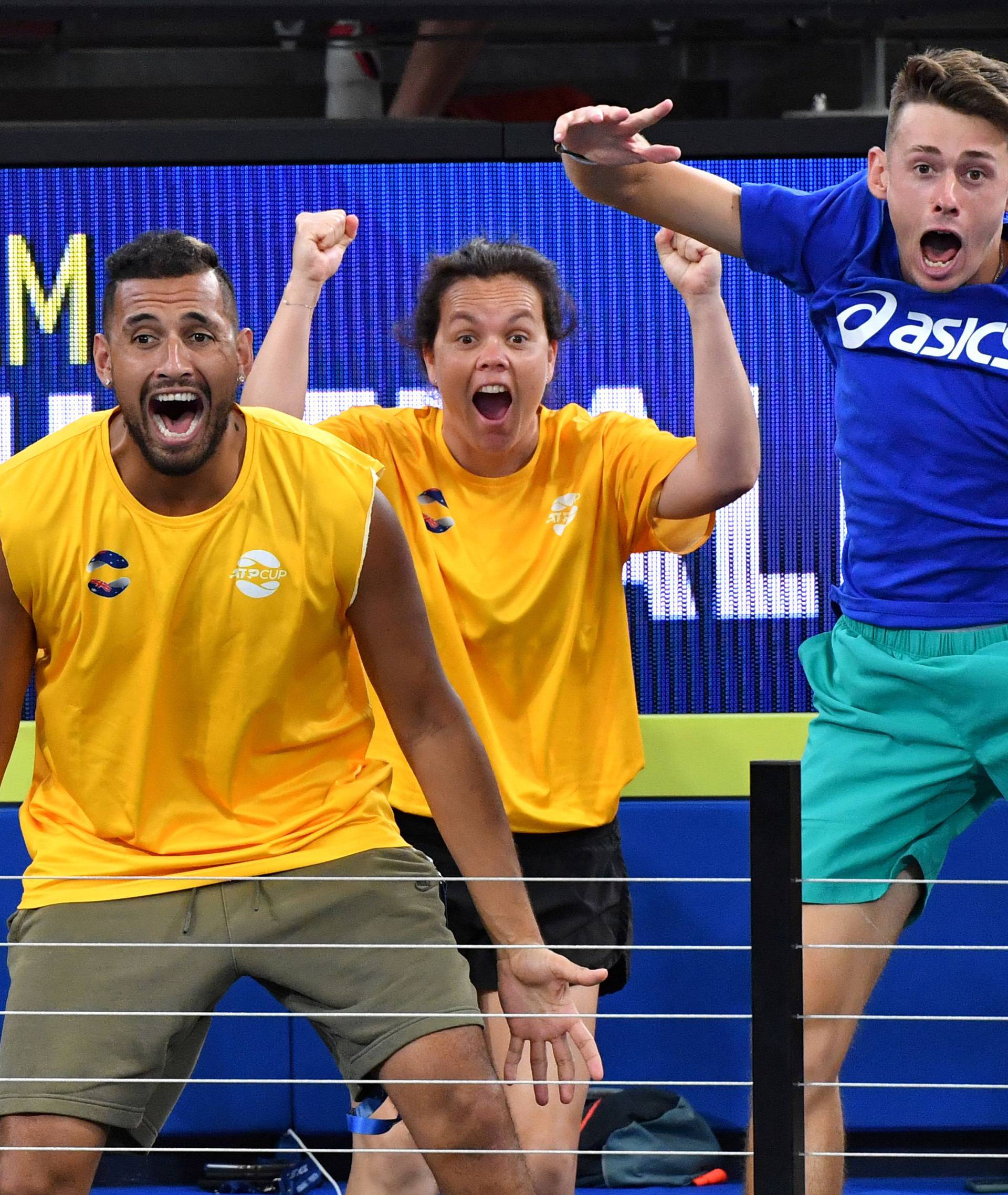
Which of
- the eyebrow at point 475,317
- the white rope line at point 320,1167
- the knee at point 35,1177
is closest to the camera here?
the knee at point 35,1177

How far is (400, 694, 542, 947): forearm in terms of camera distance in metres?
2.30

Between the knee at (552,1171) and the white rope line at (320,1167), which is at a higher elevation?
the knee at (552,1171)

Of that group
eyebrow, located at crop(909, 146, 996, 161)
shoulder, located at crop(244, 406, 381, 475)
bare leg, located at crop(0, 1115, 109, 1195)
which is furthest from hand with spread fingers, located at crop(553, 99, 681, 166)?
bare leg, located at crop(0, 1115, 109, 1195)

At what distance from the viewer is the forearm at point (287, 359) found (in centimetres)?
310

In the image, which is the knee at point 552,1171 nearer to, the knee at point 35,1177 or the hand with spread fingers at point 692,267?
the knee at point 35,1177

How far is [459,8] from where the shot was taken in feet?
10.8

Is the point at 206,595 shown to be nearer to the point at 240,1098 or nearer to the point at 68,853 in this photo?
the point at 68,853

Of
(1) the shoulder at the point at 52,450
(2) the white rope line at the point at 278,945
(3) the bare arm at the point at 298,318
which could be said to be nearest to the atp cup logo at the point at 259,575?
(1) the shoulder at the point at 52,450

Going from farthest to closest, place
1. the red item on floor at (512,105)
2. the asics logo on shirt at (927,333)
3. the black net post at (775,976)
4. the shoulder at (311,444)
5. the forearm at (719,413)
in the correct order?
the red item on floor at (512,105)
the forearm at (719,413)
the asics logo on shirt at (927,333)
the shoulder at (311,444)
the black net post at (775,976)

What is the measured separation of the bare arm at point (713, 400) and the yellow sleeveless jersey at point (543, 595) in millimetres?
101

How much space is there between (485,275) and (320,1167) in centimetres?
174

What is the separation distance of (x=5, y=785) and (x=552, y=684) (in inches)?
49.3

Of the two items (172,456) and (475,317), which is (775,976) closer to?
(172,456)

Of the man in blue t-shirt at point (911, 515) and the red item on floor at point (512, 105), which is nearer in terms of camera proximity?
the man in blue t-shirt at point (911, 515)
